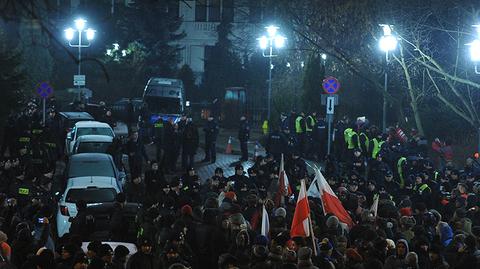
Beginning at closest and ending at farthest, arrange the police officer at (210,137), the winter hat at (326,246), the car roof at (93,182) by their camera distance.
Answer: the winter hat at (326,246), the car roof at (93,182), the police officer at (210,137)

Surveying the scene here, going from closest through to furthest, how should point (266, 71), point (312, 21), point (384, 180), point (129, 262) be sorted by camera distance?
1. point (129, 262)
2. point (384, 180)
3. point (312, 21)
4. point (266, 71)

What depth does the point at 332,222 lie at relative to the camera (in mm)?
14086

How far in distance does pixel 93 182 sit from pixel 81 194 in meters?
0.60

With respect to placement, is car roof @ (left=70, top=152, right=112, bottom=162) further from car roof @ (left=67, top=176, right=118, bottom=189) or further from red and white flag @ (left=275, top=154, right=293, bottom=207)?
red and white flag @ (left=275, top=154, right=293, bottom=207)

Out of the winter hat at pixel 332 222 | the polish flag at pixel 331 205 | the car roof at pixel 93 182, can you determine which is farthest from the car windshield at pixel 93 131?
the winter hat at pixel 332 222

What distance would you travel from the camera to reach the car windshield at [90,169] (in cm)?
2159

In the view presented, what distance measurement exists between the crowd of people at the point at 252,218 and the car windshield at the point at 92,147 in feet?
2.31

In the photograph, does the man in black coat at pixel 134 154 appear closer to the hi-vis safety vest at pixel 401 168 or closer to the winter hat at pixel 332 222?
the hi-vis safety vest at pixel 401 168

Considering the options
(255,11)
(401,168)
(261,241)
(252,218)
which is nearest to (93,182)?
(252,218)

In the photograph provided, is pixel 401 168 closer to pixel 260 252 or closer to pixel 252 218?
pixel 252 218

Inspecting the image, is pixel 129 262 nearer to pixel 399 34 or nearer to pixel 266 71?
pixel 399 34

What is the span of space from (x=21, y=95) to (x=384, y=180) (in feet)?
50.0

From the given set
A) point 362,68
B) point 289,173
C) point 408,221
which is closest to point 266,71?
point 362,68

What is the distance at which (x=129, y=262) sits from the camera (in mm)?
11906
